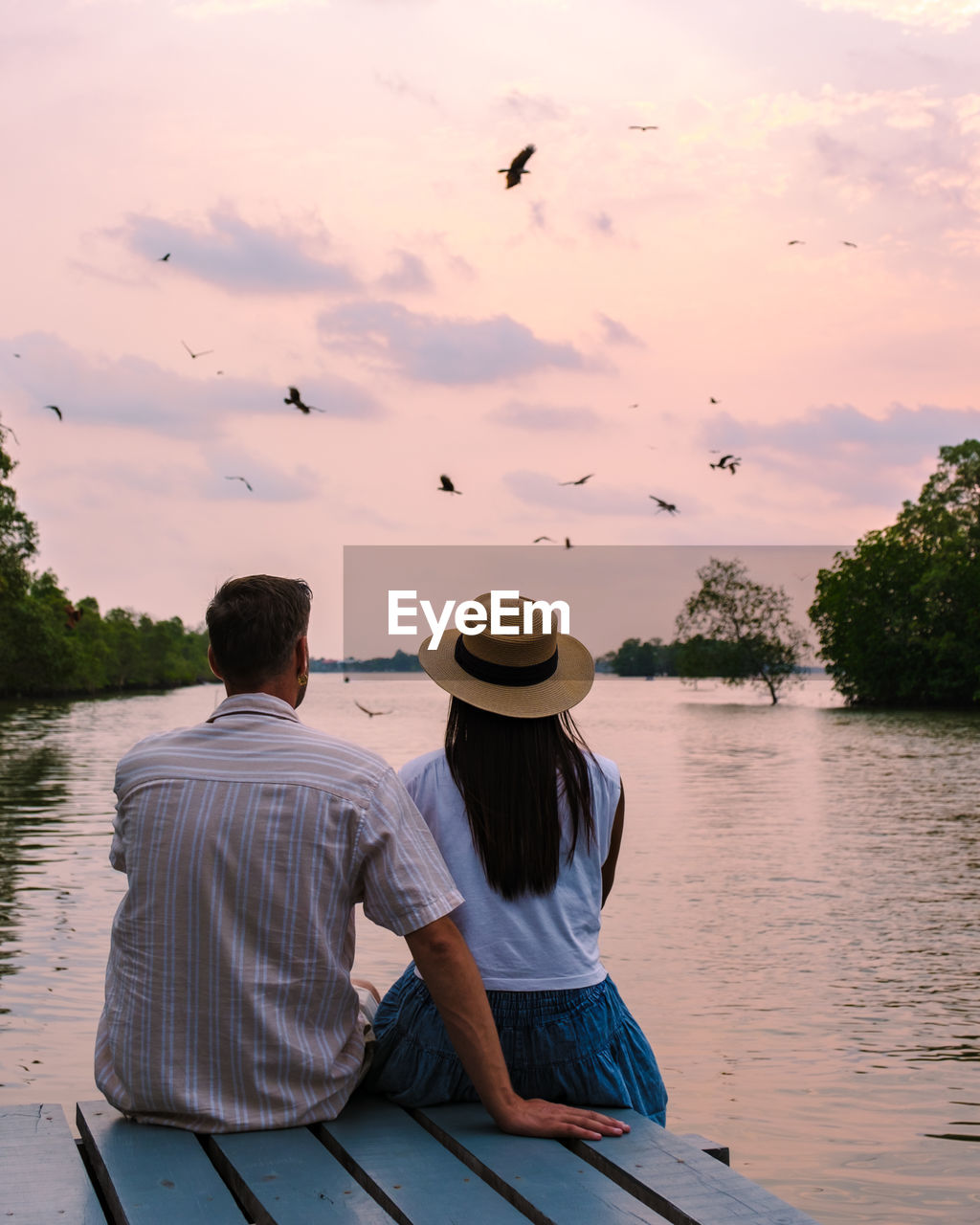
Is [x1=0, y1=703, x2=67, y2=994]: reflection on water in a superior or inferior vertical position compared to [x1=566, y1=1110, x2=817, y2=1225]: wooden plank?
inferior

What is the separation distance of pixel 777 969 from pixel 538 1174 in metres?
7.15

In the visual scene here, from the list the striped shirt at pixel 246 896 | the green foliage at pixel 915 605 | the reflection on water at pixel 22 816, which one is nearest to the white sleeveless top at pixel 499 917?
the striped shirt at pixel 246 896

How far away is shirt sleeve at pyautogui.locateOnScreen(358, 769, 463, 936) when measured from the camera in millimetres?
2777

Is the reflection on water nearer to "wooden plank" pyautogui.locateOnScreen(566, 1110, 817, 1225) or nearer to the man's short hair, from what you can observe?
the man's short hair

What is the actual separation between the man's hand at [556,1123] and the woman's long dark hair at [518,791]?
19.3 inches

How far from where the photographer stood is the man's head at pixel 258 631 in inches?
112

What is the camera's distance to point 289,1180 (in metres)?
2.59

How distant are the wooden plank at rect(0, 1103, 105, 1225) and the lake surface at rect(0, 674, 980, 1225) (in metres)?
3.31

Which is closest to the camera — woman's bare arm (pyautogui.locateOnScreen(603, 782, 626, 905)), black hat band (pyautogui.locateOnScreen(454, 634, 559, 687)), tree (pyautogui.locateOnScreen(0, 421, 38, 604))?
black hat band (pyautogui.locateOnScreen(454, 634, 559, 687))

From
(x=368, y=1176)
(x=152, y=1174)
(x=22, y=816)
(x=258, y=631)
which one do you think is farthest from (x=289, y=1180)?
(x=22, y=816)

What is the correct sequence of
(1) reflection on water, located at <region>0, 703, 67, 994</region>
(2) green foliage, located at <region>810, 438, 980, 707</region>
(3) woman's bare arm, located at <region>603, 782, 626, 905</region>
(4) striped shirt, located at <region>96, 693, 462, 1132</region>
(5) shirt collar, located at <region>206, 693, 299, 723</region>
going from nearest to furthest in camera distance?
(4) striped shirt, located at <region>96, 693, 462, 1132</region>
(5) shirt collar, located at <region>206, 693, 299, 723</region>
(3) woman's bare arm, located at <region>603, 782, 626, 905</region>
(1) reflection on water, located at <region>0, 703, 67, 994</region>
(2) green foliage, located at <region>810, 438, 980, 707</region>

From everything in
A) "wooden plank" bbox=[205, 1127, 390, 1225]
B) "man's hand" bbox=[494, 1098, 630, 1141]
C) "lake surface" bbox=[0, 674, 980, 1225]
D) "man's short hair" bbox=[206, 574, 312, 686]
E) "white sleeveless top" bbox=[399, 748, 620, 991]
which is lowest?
"lake surface" bbox=[0, 674, 980, 1225]

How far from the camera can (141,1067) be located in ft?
9.35

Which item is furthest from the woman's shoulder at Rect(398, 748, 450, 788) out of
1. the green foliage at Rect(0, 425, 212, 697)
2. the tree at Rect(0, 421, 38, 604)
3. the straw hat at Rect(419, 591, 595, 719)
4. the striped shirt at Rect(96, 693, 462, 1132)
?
the tree at Rect(0, 421, 38, 604)
